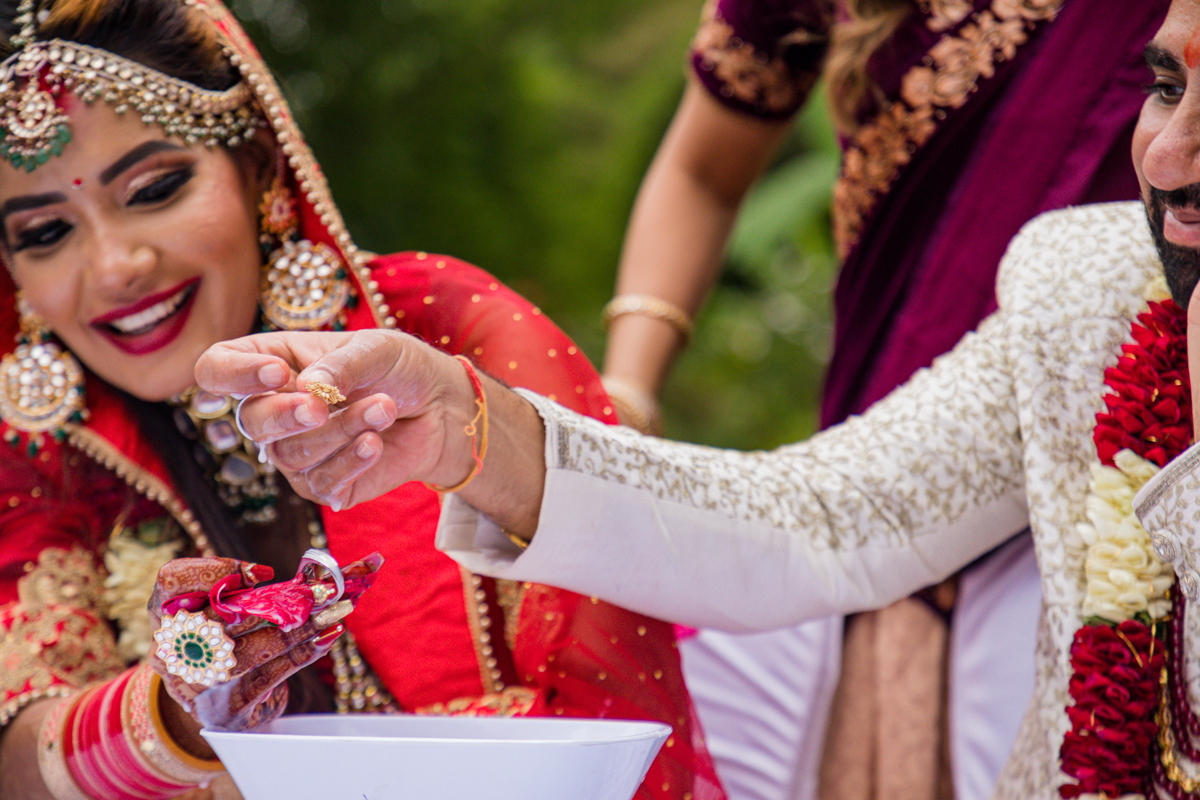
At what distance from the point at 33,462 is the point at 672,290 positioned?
1.02 metres

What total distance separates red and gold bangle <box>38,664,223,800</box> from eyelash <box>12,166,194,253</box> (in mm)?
414

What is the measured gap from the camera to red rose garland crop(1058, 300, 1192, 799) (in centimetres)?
99

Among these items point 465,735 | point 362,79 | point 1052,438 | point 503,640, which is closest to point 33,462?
point 503,640

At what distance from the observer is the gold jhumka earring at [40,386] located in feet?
3.79

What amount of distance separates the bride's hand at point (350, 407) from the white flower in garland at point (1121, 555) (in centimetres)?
56

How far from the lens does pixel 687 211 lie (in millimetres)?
1951

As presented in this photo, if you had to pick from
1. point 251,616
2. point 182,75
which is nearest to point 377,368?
point 251,616

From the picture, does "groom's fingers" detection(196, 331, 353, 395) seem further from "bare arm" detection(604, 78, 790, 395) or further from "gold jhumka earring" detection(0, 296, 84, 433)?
"bare arm" detection(604, 78, 790, 395)

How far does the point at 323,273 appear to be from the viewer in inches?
45.5

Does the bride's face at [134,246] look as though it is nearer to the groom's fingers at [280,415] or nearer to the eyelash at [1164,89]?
the groom's fingers at [280,415]

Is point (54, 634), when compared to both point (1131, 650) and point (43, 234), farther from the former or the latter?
point (1131, 650)

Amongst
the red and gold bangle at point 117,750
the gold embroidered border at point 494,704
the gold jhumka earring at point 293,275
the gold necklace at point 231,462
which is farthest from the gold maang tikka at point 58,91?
the gold embroidered border at point 494,704

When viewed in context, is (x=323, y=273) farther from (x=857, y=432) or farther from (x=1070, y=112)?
(x=1070, y=112)

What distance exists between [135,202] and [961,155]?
968 mm
